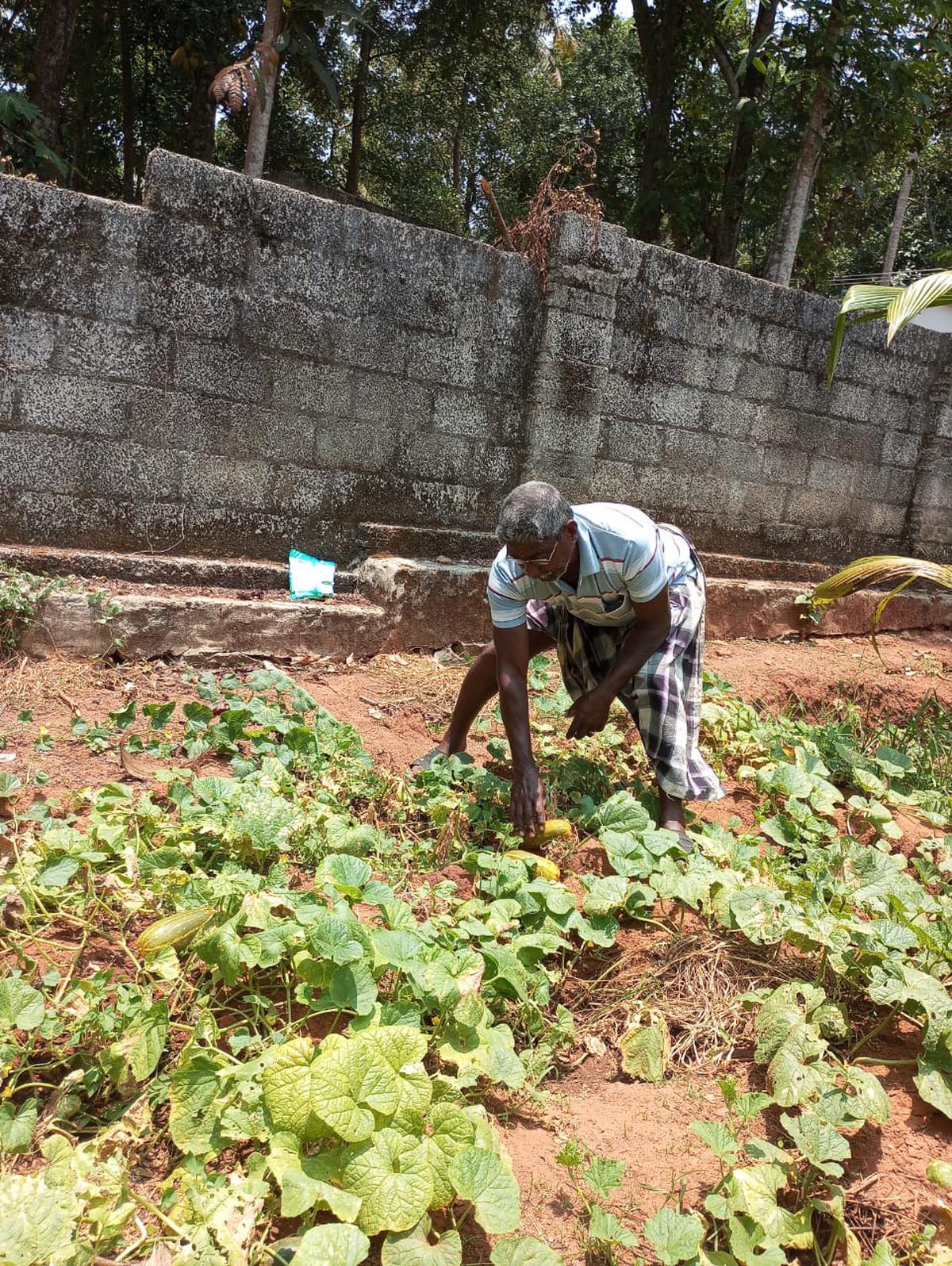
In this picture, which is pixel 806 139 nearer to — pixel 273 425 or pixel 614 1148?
pixel 273 425

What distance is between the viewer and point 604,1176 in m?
1.58

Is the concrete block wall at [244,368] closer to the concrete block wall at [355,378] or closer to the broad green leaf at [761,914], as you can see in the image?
the concrete block wall at [355,378]

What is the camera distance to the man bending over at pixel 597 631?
8.33 ft

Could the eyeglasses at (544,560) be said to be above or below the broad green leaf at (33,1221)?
Answer: above

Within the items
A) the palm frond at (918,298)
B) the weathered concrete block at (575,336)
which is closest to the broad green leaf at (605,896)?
the palm frond at (918,298)

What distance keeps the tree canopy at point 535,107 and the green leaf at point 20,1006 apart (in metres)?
5.00

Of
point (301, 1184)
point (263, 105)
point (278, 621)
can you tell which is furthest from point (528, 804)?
point (263, 105)

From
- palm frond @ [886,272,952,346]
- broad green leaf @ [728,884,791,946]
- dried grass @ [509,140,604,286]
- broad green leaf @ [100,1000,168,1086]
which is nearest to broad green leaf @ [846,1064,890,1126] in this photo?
broad green leaf @ [728,884,791,946]

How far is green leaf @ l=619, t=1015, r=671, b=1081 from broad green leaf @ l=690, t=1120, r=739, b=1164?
33cm

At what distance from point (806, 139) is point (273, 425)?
19.2 ft

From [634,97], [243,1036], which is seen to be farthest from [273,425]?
[634,97]

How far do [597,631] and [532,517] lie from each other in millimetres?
806

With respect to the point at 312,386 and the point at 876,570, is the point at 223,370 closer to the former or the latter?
the point at 312,386

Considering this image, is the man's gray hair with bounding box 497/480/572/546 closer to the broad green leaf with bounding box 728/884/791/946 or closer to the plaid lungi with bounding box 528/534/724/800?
the plaid lungi with bounding box 528/534/724/800
